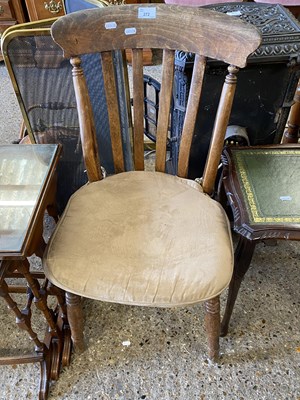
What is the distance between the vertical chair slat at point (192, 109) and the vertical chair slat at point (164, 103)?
63 millimetres

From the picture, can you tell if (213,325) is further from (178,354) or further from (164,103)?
(164,103)

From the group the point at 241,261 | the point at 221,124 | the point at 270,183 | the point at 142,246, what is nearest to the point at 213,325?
the point at 241,261

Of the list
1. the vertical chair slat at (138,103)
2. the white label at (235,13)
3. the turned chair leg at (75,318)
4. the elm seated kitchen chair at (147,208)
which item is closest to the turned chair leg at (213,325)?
the elm seated kitchen chair at (147,208)

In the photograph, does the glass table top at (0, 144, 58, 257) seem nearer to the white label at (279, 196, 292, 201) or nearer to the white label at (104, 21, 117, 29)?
the white label at (104, 21, 117, 29)

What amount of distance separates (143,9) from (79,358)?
1099 mm

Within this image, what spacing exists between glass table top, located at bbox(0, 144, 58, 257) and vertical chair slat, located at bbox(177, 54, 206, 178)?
15.4 inches

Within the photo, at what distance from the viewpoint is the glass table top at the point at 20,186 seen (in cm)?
89

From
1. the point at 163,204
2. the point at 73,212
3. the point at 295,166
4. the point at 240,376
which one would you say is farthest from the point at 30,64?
the point at 240,376

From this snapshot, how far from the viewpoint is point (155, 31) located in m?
1.01

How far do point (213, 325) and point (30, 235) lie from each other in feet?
1.91

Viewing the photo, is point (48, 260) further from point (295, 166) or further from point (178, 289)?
point (295, 166)

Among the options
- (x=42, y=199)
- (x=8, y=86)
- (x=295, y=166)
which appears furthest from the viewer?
(x=8, y=86)

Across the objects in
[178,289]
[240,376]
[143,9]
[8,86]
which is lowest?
[240,376]

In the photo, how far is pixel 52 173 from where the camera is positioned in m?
1.06
